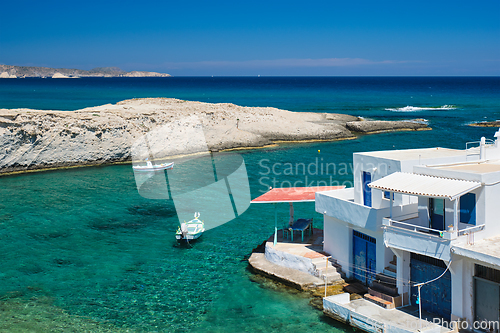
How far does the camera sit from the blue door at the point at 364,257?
1816 cm

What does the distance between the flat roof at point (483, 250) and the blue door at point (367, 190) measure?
218 inches

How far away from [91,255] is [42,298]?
466 cm

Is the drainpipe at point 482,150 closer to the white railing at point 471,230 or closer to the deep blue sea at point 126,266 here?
the white railing at point 471,230

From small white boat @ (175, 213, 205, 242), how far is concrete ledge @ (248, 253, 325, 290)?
4.53 metres

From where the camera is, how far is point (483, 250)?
45.4 ft

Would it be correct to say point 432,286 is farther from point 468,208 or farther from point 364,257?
point 364,257

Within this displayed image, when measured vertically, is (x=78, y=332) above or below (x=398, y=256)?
below

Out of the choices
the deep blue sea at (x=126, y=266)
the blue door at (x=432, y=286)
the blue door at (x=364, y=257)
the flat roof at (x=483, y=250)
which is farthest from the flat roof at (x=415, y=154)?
the deep blue sea at (x=126, y=266)

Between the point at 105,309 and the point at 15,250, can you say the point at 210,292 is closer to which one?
the point at 105,309

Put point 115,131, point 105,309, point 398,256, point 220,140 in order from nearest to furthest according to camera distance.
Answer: point 398,256 → point 105,309 → point 115,131 → point 220,140

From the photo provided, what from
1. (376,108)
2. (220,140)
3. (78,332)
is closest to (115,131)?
(220,140)

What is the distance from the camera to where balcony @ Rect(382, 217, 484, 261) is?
14.2 m

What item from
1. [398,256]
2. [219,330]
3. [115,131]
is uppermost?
[115,131]

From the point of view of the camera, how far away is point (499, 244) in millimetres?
14242
